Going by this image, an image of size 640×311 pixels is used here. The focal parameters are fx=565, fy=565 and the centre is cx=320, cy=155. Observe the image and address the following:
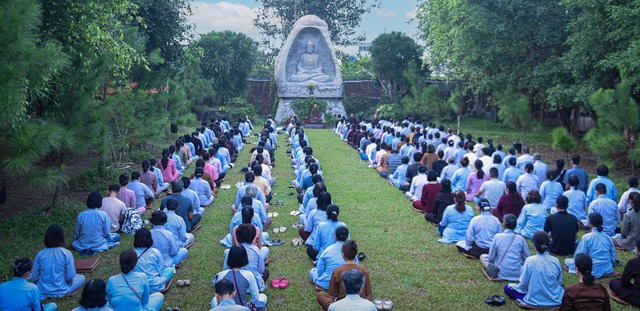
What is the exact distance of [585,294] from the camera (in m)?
5.11

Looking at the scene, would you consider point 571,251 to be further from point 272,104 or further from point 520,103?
point 272,104

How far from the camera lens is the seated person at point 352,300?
4.44 metres

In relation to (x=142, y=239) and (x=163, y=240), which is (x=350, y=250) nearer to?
(x=142, y=239)

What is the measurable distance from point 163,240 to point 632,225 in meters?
6.04

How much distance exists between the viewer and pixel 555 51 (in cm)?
1634

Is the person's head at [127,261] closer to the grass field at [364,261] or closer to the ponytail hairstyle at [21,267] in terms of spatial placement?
the ponytail hairstyle at [21,267]

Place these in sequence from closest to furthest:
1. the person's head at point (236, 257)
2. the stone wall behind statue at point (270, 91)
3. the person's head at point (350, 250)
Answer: the person's head at point (236, 257)
the person's head at point (350, 250)
the stone wall behind statue at point (270, 91)

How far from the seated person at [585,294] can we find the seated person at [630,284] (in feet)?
3.25

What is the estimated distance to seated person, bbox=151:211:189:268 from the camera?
21.9 ft

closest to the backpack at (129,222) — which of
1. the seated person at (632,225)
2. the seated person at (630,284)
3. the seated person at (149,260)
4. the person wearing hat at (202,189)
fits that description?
the person wearing hat at (202,189)

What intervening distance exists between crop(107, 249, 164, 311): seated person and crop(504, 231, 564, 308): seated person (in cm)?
389

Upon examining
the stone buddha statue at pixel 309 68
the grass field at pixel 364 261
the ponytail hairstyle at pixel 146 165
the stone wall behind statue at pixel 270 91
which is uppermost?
the stone buddha statue at pixel 309 68

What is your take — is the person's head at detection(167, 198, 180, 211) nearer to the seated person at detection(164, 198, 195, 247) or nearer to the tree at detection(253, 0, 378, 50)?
the seated person at detection(164, 198, 195, 247)

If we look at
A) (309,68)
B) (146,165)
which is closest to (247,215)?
(146,165)
